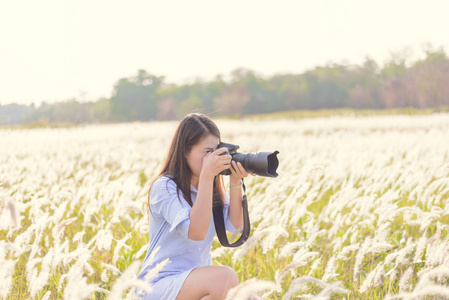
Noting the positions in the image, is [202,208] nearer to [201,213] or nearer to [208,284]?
[201,213]

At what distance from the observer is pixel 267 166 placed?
2.18m

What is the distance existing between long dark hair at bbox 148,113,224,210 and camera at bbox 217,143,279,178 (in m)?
0.12

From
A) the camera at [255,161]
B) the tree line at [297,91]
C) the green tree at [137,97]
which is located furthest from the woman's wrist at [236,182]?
the green tree at [137,97]

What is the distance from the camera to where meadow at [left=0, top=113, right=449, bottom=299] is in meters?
1.97

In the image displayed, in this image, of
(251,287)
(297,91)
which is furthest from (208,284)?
(297,91)

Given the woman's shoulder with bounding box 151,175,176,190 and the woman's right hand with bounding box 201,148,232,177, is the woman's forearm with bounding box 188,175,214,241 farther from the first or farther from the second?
the woman's shoulder with bounding box 151,175,176,190

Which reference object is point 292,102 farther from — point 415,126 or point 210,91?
point 415,126

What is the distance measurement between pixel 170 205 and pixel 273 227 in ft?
1.63

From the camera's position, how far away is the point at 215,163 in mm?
2104

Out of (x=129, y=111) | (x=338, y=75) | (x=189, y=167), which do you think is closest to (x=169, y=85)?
(x=129, y=111)

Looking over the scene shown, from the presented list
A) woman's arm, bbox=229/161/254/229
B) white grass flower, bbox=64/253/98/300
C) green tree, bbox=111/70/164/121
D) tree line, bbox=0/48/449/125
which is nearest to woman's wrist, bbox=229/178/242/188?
woman's arm, bbox=229/161/254/229

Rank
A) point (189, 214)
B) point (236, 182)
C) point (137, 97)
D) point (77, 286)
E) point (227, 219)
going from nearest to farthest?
point (77, 286) < point (189, 214) < point (236, 182) < point (227, 219) < point (137, 97)

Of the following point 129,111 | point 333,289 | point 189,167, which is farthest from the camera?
point 129,111

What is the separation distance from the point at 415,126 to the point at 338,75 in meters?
51.3
